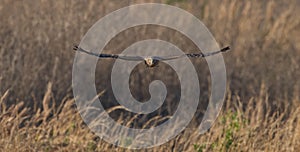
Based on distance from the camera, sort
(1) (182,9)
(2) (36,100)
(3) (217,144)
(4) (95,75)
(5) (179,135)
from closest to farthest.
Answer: (3) (217,144)
(5) (179,135)
(2) (36,100)
(4) (95,75)
(1) (182,9)

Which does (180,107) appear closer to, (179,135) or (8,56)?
(179,135)

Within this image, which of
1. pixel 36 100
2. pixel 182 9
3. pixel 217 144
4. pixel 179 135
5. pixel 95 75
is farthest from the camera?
pixel 182 9

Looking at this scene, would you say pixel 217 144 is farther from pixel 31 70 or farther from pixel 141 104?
pixel 31 70

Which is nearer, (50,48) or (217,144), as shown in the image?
(217,144)

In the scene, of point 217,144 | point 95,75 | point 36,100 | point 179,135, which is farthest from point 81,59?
point 217,144

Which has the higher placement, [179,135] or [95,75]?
[95,75]

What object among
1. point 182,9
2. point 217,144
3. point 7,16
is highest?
point 182,9

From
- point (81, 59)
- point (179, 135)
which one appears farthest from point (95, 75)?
point (179, 135)
